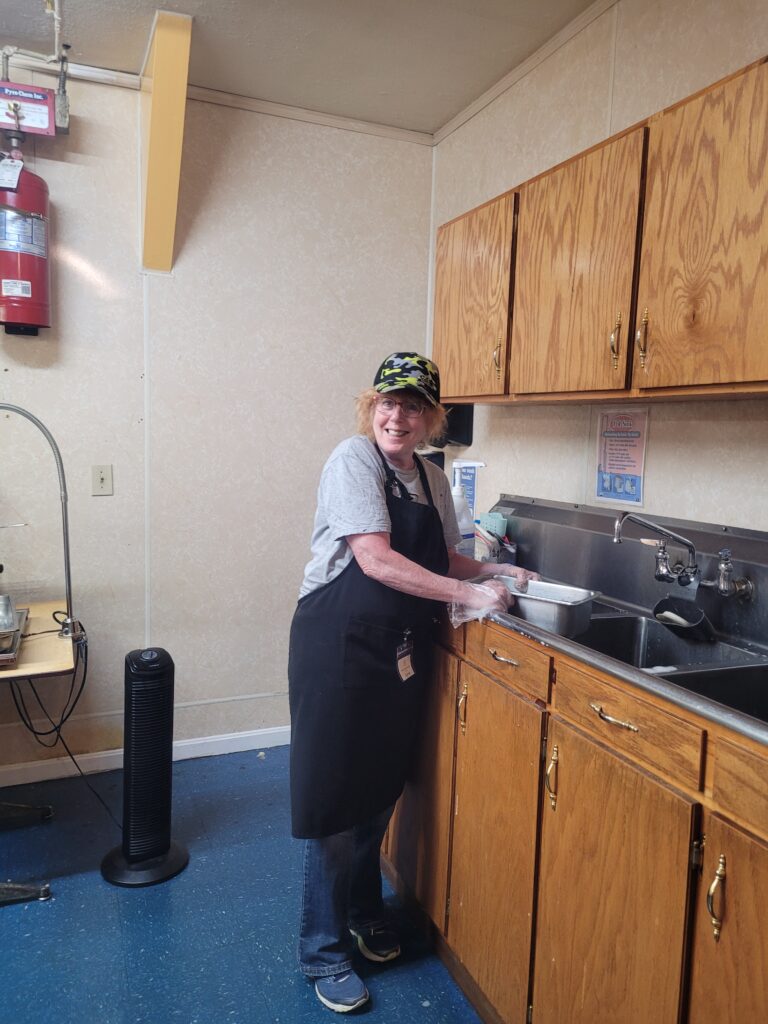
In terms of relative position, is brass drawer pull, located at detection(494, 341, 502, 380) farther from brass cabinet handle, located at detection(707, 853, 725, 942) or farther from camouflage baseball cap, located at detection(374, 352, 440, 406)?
brass cabinet handle, located at detection(707, 853, 725, 942)

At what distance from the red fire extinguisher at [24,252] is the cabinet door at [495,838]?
1.88 m

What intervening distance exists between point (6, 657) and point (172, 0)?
197cm

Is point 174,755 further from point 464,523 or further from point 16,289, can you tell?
point 16,289

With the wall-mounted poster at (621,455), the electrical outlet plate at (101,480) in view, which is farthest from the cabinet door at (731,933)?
the electrical outlet plate at (101,480)

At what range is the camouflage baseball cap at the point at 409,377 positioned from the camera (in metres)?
1.71

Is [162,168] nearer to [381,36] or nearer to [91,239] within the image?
[91,239]

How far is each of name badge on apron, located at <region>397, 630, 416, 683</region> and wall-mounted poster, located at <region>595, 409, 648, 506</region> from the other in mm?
804

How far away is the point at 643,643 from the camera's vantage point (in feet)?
6.10

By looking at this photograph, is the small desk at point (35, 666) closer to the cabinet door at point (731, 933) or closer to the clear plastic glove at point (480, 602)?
the clear plastic glove at point (480, 602)

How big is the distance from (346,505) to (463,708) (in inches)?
23.1

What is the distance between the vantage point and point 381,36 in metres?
2.31

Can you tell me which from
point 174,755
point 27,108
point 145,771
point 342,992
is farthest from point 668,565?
point 27,108

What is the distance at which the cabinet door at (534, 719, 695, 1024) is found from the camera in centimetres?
115

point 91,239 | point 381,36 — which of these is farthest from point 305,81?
point 91,239
